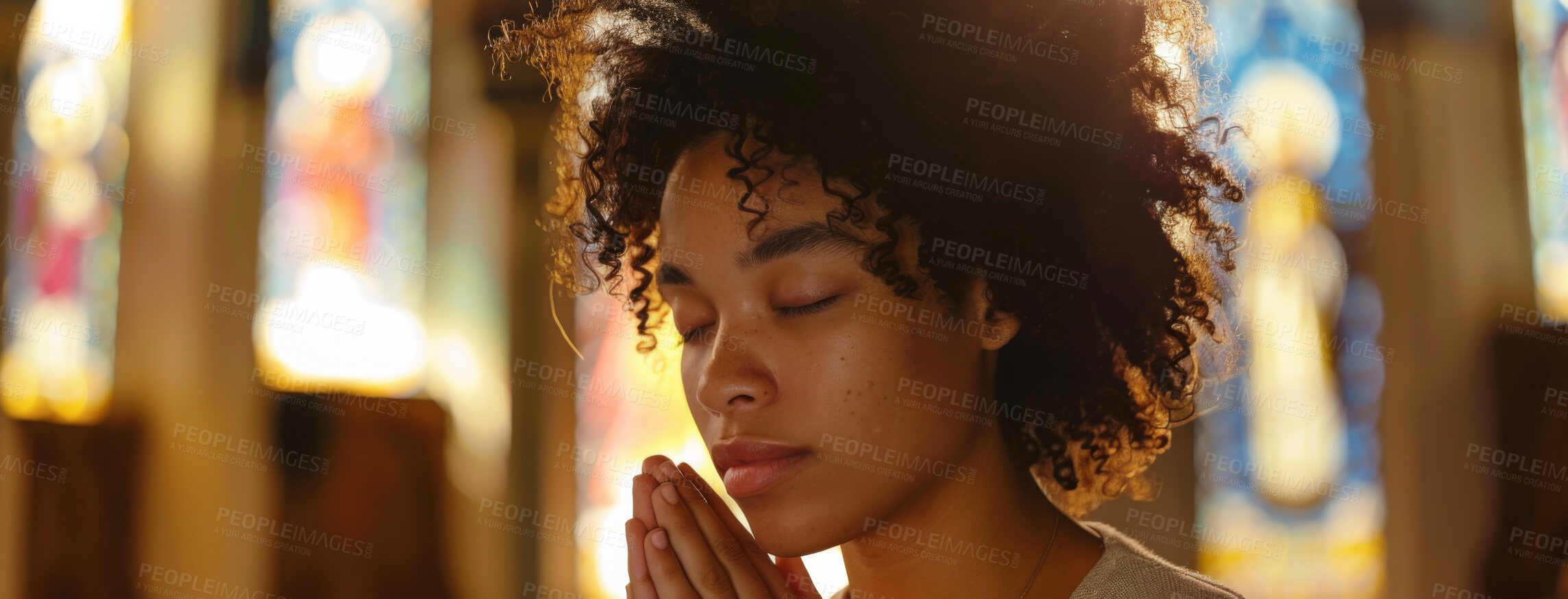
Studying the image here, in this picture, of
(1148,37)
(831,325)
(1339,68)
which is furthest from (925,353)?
(1339,68)

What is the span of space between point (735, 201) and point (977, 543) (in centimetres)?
57

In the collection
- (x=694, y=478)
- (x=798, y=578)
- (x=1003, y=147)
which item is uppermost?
(x=1003, y=147)

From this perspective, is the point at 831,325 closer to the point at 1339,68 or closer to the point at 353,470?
the point at 353,470

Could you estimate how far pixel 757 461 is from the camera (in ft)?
4.59

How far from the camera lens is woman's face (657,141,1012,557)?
1386 mm

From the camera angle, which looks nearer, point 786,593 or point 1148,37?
point 786,593

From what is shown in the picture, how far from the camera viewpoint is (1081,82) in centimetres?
155

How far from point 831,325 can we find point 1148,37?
0.72 metres

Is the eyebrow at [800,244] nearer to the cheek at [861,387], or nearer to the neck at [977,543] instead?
the cheek at [861,387]

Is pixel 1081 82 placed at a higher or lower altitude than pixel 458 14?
lower

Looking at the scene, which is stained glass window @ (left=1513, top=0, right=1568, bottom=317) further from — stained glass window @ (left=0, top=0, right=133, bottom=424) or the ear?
stained glass window @ (left=0, top=0, right=133, bottom=424)

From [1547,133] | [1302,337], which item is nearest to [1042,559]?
[1302,337]

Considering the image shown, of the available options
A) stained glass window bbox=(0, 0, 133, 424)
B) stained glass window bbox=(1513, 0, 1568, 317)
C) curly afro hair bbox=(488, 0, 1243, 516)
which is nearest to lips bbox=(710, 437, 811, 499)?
curly afro hair bbox=(488, 0, 1243, 516)

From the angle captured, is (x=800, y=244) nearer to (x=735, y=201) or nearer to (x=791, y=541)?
(x=735, y=201)
